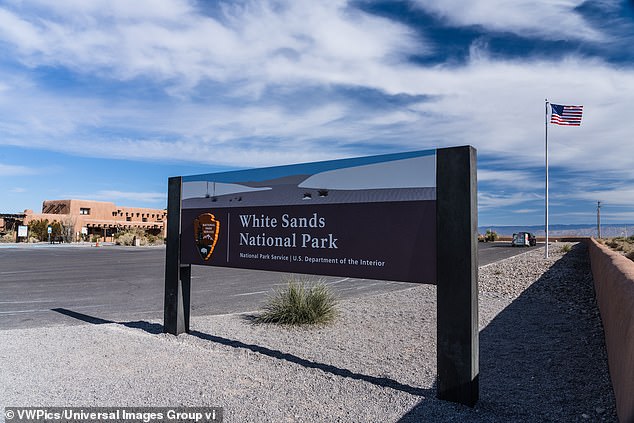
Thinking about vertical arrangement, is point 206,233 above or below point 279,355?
above

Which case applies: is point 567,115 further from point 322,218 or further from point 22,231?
point 22,231

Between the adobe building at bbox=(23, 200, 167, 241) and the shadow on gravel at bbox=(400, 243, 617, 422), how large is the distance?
209 ft

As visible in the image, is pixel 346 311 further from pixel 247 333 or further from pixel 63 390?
pixel 63 390

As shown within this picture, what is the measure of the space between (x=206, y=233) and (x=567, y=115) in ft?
73.0

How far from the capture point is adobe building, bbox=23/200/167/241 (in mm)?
67188

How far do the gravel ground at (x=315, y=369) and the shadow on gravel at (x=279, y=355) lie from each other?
25mm

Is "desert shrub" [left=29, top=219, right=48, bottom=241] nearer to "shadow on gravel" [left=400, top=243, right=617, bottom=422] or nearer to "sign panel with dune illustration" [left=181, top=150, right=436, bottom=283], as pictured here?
"sign panel with dune illustration" [left=181, top=150, right=436, bottom=283]

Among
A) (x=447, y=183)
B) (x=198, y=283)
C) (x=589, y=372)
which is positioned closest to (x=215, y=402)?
(x=447, y=183)

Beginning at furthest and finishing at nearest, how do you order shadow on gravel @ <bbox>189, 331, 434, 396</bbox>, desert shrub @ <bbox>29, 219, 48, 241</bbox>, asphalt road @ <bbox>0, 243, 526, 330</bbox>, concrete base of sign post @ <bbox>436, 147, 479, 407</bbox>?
desert shrub @ <bbox>29, 219, 48, 241</bbox> → asphalt road @ <bbox>0, 243, 526, 330</bbox> → shadow on gravel @ <bbox>189, 331, 434, 396</bbox> → concrete base of sign post @ <bbox>436, 147, 479, 407</bbox>

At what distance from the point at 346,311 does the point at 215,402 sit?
5203 mm

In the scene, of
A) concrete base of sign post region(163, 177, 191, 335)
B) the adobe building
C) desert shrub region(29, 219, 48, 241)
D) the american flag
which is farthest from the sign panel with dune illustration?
the adobe building

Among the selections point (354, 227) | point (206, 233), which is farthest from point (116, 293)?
point (354, 227)

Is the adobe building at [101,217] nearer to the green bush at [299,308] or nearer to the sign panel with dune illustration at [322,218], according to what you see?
the green bush at [299,308]

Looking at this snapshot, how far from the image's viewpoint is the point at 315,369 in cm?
560
